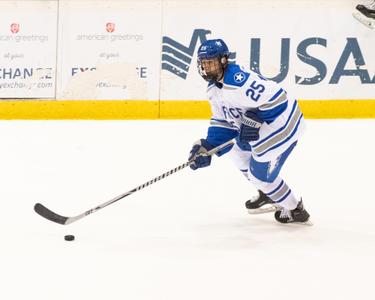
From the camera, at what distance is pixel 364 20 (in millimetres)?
5969

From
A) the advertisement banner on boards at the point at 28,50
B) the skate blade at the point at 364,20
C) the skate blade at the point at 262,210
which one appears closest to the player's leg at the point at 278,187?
the skate blade at the point at 262,210

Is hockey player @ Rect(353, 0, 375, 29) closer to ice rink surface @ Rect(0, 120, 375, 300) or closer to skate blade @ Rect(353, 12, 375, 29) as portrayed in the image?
skate blade @ Rect(353, 12, 375, 29)

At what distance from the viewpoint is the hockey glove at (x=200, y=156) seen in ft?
10.1

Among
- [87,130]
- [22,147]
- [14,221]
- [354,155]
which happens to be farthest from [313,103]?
[14,221]

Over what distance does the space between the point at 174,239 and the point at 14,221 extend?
2.79ft

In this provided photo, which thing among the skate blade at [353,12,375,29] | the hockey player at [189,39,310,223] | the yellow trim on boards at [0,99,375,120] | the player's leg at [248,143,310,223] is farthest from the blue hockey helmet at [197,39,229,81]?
the skate blade at [353,12,375,29]

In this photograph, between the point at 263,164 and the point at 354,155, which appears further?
the point at 354,155

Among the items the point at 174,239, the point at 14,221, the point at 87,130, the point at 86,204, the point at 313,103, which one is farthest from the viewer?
the point at 313,103

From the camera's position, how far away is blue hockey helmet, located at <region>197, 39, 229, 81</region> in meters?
2.84

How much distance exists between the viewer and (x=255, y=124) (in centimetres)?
296

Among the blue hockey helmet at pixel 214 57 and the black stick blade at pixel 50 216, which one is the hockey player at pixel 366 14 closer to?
the blue hockey helmet at pixel 214 57

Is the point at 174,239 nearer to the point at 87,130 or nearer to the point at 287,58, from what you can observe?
the point at 87,130

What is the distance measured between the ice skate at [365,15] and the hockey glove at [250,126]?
342 cm

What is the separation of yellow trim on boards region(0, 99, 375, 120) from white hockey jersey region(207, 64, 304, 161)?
2.83m
